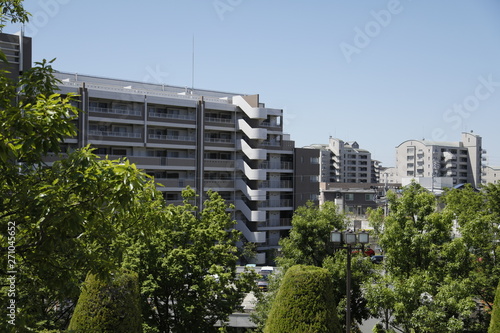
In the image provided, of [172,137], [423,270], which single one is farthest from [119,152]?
[423,270]

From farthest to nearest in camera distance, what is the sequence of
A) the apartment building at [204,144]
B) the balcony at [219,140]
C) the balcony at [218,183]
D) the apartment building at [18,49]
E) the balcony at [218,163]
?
the balcony at [219,140], the balcony at [218,163], the balcony at [218,183], the apartment building at [204,144], the apartment building at [18,49]

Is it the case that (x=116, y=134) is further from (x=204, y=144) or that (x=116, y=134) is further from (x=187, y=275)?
(x=187, y=275)

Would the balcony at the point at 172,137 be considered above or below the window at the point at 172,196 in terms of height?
above

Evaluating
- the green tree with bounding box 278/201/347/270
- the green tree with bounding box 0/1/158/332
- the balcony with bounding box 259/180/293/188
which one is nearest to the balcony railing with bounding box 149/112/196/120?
the balcony with bounding box 259/180/293/188

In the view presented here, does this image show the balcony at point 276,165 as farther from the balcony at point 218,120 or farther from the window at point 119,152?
the window at point 119,152

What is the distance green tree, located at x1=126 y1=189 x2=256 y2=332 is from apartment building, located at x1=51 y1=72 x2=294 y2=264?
31496mm

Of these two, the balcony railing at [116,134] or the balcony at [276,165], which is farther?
the balcony at [276,165]

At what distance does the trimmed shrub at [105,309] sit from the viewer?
13.9m

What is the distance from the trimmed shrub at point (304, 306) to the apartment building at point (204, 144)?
37.3 metres

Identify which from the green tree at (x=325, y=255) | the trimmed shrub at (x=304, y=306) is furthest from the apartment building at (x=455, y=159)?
the trimmed shrub at (x=304, y=306)

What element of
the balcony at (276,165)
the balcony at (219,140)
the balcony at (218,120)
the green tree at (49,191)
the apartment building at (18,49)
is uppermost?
the apartment building at (18,49)

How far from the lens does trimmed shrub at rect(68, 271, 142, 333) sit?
13.9m

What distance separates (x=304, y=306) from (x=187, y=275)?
6061mm

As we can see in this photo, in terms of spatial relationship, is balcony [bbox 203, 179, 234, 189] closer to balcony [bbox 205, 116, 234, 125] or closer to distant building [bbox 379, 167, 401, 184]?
balcony [bbox 205, 116, 234, 125]
